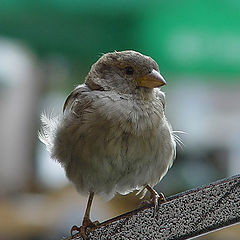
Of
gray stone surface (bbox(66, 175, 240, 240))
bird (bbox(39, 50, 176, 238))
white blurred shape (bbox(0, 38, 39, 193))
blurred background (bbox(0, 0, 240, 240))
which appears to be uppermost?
white blurred shape (bbox(0, 38, 39, 193))

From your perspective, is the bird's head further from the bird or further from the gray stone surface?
the gray stone surface

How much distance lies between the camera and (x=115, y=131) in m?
2.22

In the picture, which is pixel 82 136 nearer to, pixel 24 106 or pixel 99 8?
pixel 99 8

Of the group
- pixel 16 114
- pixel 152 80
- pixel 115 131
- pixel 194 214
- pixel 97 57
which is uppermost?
pixel 16 114

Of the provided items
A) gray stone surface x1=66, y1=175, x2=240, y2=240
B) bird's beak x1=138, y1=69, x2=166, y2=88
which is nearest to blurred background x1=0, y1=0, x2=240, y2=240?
bird's beak x1=138, y1=69, x2=166, y2=88

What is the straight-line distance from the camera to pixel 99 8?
154 inches

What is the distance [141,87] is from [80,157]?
0.33 meters

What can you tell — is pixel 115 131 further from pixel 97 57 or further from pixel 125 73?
pixel 97 57

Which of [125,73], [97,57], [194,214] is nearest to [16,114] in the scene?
[97,57]

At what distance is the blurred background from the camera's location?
12.8ft

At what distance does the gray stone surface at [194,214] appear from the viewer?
1266 millimetres

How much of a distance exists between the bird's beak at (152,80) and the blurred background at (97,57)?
0.49 m

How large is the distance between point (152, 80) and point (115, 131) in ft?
0.75

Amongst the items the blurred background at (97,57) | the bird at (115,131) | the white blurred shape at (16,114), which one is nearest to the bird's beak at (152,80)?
the bird at (115,131)
